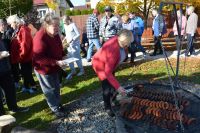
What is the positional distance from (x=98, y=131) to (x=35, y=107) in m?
1.78

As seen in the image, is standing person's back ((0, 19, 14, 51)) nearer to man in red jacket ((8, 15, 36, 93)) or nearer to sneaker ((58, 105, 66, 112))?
man in red jacket ((8, 15, 36, 93))

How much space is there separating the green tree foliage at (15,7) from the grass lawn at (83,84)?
39.0 ft

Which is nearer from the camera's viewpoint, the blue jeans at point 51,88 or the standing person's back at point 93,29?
the blue jeans at point 51,88

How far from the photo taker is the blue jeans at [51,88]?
5387 mm

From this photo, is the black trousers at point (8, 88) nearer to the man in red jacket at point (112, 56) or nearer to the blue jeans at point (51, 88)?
the blue jeans at point (51, 88)

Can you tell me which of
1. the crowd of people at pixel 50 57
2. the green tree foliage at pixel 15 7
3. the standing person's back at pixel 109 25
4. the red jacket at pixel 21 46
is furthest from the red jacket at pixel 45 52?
the green tree foliage at pixel 15 7

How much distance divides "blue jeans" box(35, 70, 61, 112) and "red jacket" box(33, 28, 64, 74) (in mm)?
117

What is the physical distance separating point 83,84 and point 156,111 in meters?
3.95

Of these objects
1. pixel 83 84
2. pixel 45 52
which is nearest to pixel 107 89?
pixel 45 52

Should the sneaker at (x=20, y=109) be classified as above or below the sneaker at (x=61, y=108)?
below

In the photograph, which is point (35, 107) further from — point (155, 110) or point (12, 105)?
point (155, 110)

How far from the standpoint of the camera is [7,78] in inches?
224

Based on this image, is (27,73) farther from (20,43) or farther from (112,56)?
(112,56)

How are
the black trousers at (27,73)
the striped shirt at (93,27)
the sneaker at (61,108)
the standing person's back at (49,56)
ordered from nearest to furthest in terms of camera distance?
the standing person's back at (49,56) → the sneaker at (61,108) → the black trousers at (27,73) → the striped shirt at (93,27)
